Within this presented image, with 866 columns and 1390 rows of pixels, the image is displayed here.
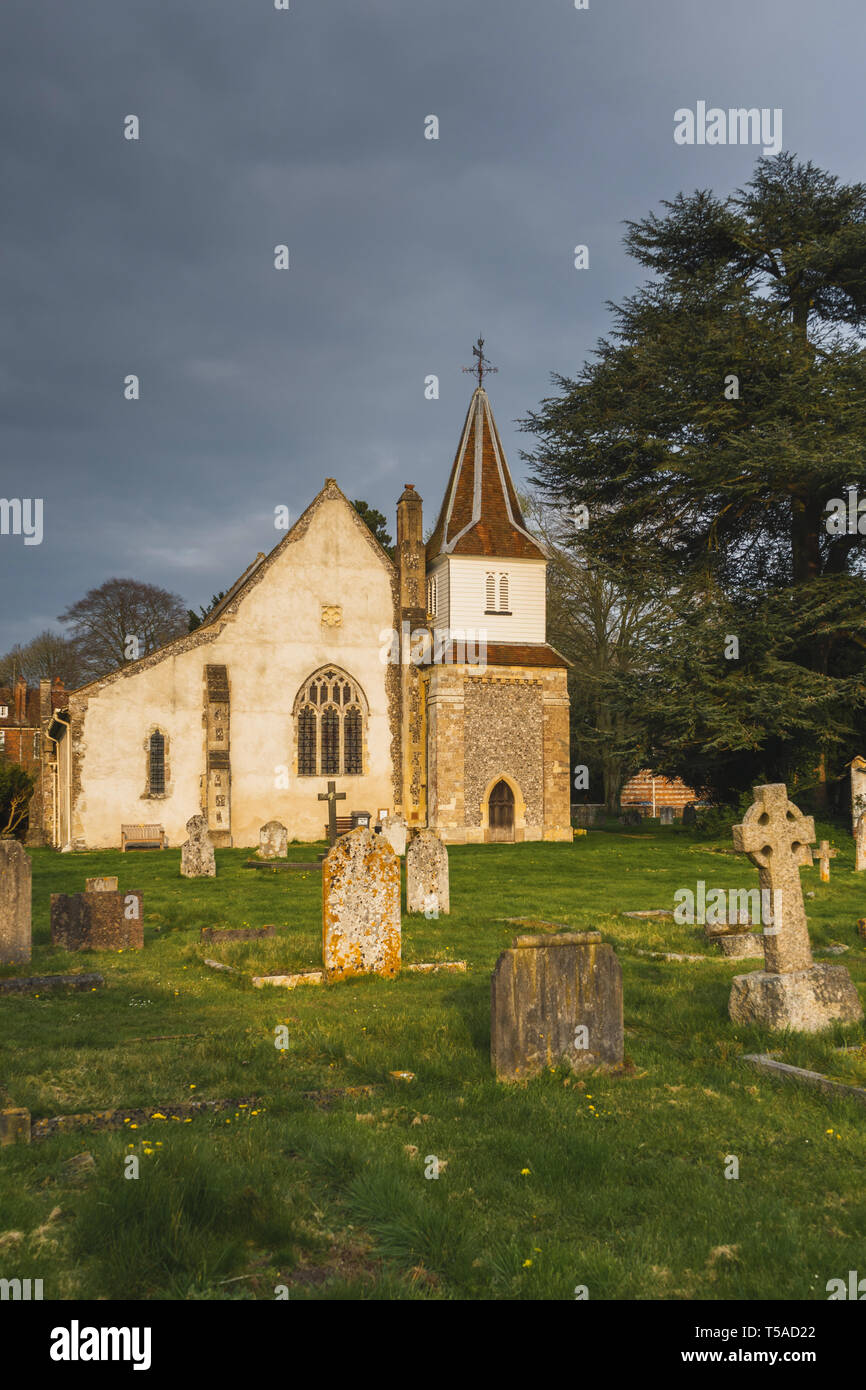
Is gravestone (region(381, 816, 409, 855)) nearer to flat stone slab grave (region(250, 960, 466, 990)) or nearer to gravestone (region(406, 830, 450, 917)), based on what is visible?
gravestone (region(406, 830, 450, 917))

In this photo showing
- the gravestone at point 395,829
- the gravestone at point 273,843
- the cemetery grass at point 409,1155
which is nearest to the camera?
the cemetery grass at point 409,1155

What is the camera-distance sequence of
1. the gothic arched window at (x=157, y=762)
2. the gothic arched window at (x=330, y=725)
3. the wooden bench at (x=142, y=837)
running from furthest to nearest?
the gothic arched window at (x=330, y=725)
the gothic arched window at (x=157, y=762)
the wooden bench at (x=142, y=837)

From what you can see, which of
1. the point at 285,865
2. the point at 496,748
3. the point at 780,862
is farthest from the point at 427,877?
the point at 496,748

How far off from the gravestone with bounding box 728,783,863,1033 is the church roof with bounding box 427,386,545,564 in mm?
27755

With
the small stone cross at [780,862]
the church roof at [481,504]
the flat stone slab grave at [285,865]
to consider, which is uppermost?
the church roof at [481,504]

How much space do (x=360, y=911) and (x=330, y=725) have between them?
77.2 feet

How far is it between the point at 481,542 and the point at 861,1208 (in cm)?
3204

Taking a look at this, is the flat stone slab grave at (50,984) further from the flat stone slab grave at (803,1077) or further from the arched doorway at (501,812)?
the arched doorway at (501,812)

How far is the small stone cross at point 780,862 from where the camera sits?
25.4 ft

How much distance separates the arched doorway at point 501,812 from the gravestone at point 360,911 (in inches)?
899

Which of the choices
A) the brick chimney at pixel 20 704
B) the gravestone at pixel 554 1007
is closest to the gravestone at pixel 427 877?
the gravestone at pixel 554 1007

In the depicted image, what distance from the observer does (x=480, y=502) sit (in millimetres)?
36812

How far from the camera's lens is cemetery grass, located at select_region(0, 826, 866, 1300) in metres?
4.03

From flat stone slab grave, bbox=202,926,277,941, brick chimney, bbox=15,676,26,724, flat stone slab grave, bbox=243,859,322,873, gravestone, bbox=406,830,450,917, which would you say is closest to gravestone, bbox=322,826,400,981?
flat stone slab grave, bbox=202,926,277,941
